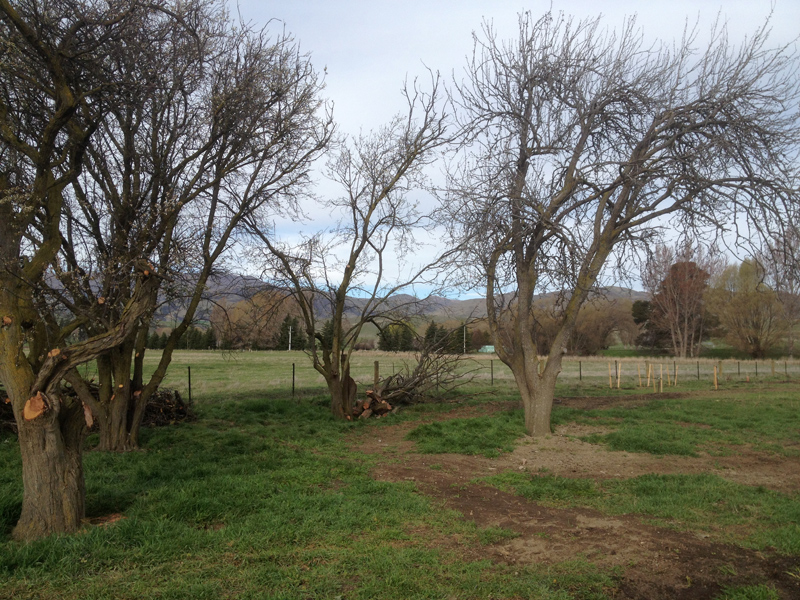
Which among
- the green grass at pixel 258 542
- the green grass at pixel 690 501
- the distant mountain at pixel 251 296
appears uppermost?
the distant mountain at pixel 251 296

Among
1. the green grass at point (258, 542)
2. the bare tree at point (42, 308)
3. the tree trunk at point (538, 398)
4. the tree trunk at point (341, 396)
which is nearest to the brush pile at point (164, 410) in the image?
the tree trunk at point (341, 396)

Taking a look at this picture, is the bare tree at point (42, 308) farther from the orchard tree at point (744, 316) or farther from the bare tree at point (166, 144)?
the orchard tree at point (744, 316)

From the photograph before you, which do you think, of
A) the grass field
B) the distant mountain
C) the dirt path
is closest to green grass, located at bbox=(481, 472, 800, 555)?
the grass field

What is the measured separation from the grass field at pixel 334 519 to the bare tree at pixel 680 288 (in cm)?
343

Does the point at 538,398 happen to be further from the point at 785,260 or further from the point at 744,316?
the point at 744,316

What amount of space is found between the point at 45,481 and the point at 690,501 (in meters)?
6.74

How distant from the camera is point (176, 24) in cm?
775

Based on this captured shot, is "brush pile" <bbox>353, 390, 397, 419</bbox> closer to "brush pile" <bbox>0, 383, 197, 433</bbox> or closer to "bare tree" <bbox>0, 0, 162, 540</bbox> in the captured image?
"brush pile" <bbox>0, 383, 197, 433</bbox>

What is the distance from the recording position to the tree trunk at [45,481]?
470 centimetres

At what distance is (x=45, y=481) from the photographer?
475 cm

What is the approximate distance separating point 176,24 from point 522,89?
6.20 m

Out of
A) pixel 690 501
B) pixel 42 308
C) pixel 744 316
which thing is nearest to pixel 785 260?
pixel 690 501

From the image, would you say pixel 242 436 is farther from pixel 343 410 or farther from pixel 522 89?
pixel 522 89

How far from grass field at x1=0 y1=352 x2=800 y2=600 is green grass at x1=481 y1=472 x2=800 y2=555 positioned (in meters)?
0.03
